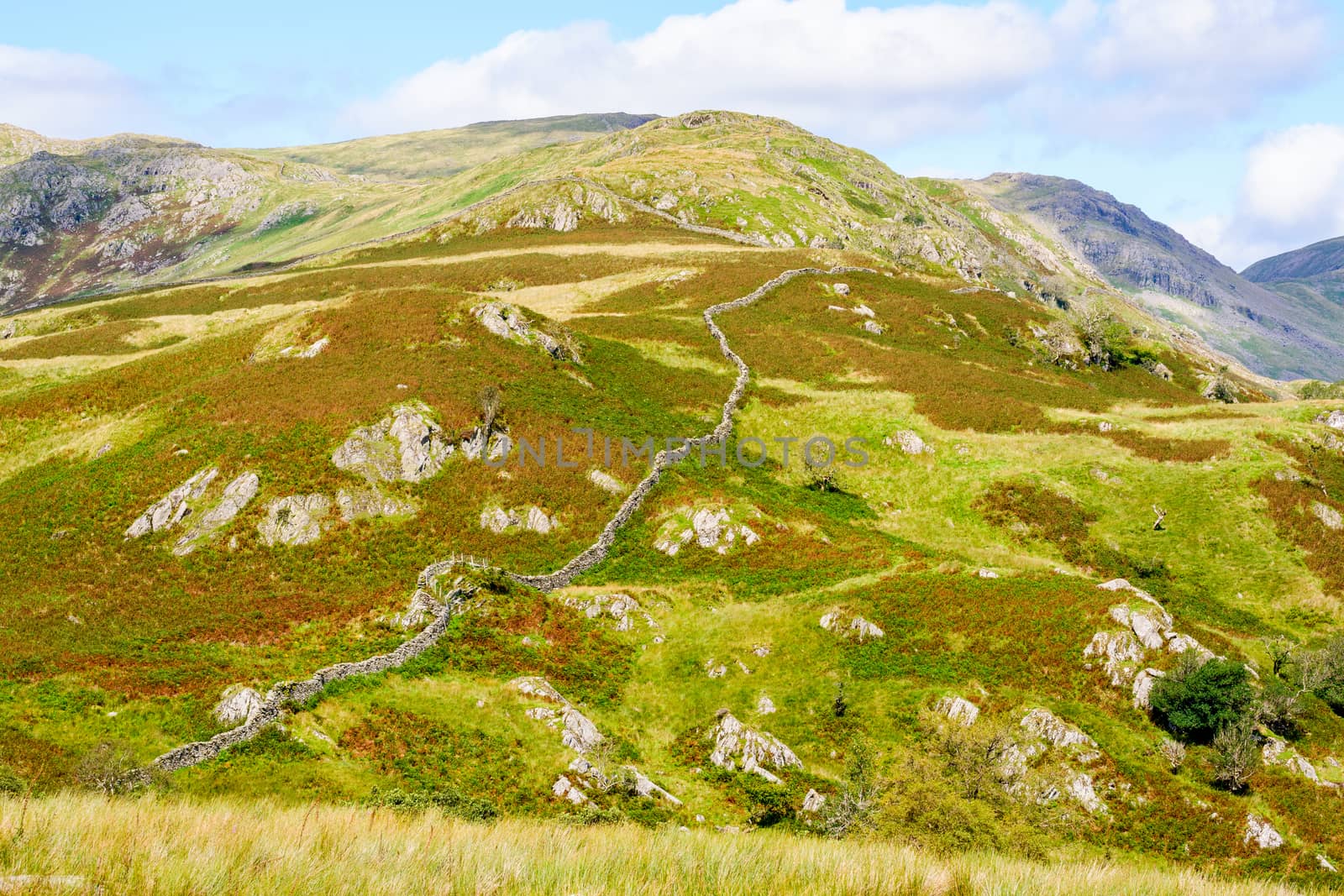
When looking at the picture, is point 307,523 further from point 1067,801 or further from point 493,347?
point 1067,801

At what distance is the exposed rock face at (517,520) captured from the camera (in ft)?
148

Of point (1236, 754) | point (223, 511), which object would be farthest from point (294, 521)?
point (1236, 754)

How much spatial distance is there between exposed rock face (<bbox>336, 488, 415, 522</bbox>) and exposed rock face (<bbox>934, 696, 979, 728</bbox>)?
109ft

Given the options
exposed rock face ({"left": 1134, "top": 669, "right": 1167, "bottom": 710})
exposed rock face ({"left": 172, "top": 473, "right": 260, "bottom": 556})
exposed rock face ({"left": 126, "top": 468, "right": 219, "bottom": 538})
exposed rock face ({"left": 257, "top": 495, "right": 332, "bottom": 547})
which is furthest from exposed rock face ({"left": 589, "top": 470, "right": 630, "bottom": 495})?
exposed rock face ({"left": 1134, "top": 669, "right": 1167, "bottom": 710})

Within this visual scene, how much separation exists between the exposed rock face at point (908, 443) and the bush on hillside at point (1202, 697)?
3139cm

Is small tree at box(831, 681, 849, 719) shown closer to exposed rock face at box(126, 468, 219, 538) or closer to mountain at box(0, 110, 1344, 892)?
mountain at box(0, 110, 1344, 892)

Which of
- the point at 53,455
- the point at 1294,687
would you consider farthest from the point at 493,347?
the point at 1294,687

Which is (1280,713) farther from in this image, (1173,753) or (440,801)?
(440,801)

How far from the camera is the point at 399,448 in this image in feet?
155

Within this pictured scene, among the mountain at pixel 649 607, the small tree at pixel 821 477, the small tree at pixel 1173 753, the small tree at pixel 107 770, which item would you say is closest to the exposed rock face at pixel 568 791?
the mountain at pixel 649 607

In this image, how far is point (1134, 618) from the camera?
106ft

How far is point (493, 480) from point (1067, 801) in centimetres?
3731

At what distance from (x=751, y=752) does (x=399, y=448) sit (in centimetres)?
3194

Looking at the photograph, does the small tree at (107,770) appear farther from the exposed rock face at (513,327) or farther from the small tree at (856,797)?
the exposed rock face at (513,327)
